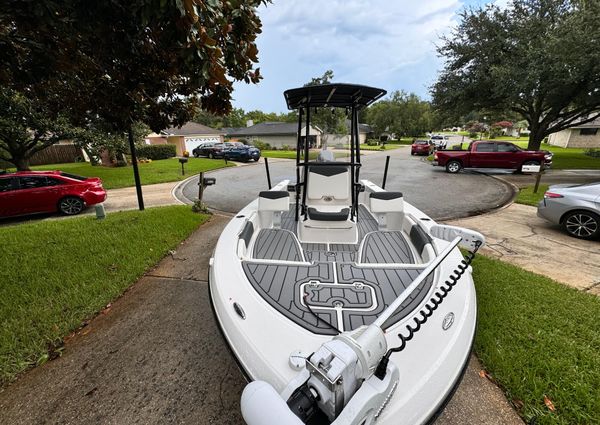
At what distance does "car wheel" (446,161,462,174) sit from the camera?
13195 millimetres

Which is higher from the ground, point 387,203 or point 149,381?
point 387,203

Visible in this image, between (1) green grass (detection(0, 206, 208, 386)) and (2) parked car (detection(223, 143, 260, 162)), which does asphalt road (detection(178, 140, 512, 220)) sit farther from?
(2) parked car (detection(223, 143, 260, 162))

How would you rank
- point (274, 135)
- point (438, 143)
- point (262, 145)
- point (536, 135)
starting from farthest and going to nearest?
point (274, 135), point (262, 145), point (438, 143), point (536, 135)

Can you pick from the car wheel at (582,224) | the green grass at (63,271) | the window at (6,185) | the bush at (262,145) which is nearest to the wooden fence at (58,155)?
the bush at (262,145)

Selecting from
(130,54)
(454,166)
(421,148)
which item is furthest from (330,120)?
(421,148)

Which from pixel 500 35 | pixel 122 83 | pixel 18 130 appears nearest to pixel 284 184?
pixel 122 83

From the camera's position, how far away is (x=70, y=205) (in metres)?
7.43

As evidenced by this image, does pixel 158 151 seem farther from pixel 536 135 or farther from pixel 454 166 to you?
pixel 536 135

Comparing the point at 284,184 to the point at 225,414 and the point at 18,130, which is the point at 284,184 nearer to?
the point at 225,414

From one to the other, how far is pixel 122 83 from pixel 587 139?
40.2m

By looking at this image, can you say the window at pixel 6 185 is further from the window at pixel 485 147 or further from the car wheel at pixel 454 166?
the window at pixel 485 147

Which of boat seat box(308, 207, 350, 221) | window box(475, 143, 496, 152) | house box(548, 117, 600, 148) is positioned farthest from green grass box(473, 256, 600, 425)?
house box(548, 117, 600, 148)

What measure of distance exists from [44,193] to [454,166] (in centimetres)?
1598

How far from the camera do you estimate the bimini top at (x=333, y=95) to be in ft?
10.5
